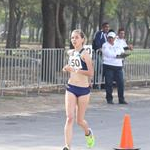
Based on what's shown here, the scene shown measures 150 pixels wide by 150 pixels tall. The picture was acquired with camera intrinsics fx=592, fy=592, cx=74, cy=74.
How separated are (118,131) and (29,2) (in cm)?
4574

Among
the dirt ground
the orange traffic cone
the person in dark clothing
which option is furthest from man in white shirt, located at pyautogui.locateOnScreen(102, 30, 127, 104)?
the orange traffic cone

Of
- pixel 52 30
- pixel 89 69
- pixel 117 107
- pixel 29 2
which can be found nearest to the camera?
pixel 89 69

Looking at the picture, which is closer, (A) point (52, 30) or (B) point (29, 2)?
(A) point (52, 30)

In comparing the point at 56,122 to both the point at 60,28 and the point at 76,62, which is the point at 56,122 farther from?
the point at 60,28

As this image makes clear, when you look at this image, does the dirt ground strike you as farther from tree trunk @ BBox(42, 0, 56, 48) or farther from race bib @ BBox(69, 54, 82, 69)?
race bib @ BBox(69, 54, 82, 69)

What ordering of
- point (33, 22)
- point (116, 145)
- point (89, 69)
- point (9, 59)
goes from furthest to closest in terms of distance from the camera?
point (33, 22), point (9, 59), point (116, 145), point (89, 69)

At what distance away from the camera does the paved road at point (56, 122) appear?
390 inches

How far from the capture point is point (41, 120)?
12945mm

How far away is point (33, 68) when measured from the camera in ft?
58.4

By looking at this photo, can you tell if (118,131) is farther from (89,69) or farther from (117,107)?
(117,107)

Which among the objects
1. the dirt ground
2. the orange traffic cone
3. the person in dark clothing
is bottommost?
the dirt ground

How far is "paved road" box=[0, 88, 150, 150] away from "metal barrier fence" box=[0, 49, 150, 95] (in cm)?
67

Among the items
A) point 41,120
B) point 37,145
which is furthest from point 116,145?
point 41,120

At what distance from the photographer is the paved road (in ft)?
32.5
